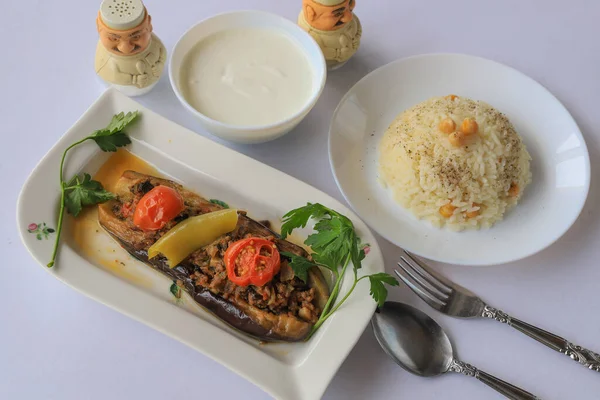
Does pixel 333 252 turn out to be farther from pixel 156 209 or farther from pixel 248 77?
pixel 248 77

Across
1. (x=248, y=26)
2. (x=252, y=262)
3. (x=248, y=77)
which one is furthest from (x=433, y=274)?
(x=248, y=26)

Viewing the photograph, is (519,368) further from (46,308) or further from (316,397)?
(46,308)

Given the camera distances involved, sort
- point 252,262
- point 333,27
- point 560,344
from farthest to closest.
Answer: point 333,27
point 560,344
point 252,262

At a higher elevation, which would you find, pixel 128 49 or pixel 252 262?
pixel 128 49

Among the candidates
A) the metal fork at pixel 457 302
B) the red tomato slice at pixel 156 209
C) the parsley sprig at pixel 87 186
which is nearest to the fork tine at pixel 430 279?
the metal fork at pixel 457 302

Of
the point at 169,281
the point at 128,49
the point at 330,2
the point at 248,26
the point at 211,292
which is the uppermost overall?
the point at 330,2
